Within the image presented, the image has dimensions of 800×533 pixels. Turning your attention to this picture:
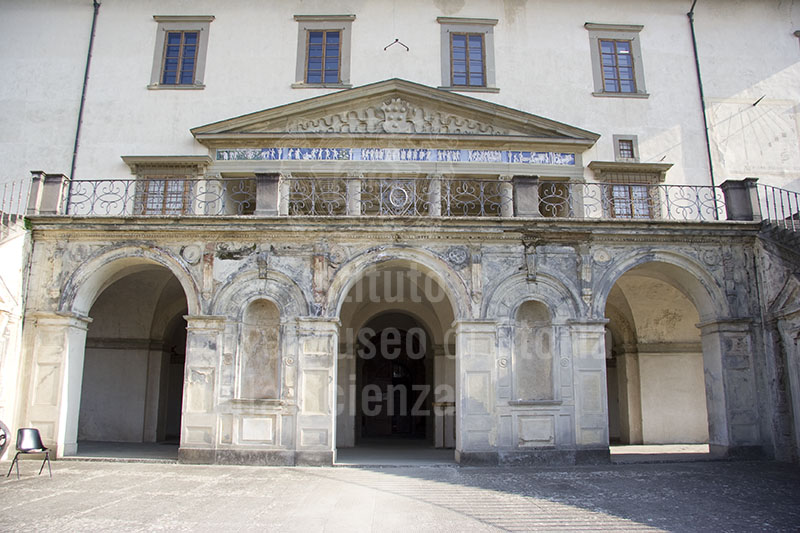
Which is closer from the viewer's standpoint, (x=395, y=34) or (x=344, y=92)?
(x=344, y=92)

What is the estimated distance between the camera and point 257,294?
13.4 meters

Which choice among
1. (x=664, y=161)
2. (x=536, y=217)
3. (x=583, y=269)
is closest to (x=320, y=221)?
(x=536, y=217)

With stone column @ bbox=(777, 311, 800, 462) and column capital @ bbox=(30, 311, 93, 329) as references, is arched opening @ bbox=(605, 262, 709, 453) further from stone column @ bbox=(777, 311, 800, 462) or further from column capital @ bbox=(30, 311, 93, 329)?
column capital @ bbox=(30, 311, 93, 329)

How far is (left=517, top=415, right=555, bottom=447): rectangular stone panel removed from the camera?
12758 mm

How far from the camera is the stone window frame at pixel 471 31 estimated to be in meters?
18.9

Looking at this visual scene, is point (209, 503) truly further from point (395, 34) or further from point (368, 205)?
point (395, 34)

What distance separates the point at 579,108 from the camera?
62.1 feet

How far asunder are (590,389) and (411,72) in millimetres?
10640

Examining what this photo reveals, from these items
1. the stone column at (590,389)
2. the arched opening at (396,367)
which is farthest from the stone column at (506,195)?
the stone column at (590,389)

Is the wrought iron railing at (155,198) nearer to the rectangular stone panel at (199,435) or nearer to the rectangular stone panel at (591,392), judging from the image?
the rectangular stone panel at (199,435)

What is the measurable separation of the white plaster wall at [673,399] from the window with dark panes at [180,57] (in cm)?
1523

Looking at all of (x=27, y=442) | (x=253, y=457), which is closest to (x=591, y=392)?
(x=253, y=457)

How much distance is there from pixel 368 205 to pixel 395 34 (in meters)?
5.15

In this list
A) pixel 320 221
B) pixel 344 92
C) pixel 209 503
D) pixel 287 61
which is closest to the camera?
pixel 209 503
